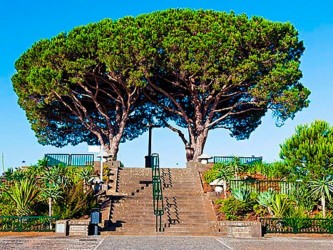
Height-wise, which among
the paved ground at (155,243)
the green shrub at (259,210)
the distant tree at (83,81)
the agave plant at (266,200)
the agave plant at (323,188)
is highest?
the distant tree at (83,81)

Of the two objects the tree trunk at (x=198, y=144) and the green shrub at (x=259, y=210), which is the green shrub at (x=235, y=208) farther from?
the tree trunk at (x=198, y=144)

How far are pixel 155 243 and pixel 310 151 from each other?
7474mm

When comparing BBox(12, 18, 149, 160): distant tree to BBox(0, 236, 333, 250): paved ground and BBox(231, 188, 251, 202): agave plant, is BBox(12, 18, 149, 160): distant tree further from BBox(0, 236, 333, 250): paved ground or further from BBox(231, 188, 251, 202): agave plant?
BBox(0, 236, 333, 250): paved ground

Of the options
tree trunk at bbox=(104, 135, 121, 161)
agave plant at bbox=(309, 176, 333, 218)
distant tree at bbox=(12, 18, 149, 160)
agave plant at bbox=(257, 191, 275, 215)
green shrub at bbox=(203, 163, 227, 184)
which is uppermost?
distant tree at bbox=(12, 18, 149, 160)

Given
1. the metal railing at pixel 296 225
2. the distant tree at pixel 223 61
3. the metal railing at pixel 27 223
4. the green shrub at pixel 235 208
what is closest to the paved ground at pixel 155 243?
the metal railing at pixel 296 225

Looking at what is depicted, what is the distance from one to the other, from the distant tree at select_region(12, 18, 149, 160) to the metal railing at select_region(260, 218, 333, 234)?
549 inches

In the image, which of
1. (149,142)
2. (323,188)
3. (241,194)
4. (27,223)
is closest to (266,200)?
(241,194)

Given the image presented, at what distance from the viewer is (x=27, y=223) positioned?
47.2 feet

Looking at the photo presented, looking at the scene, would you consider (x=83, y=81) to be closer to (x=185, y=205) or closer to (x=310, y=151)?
(x=185, y=205)

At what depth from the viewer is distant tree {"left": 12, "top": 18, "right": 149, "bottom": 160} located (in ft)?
86.3

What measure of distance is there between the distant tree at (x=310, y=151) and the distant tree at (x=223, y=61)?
9.95 meters

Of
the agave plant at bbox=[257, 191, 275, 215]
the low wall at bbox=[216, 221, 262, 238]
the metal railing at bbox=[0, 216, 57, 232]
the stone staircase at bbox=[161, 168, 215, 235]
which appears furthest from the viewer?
the agave plant at bbox=[257, 191, 275, 215]

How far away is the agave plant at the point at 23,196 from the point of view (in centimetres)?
1505

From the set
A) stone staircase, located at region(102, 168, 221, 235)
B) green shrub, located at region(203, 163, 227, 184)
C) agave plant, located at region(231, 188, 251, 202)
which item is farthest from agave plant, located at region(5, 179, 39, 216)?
green shrub, located at region(203, 163, 227, 184)
